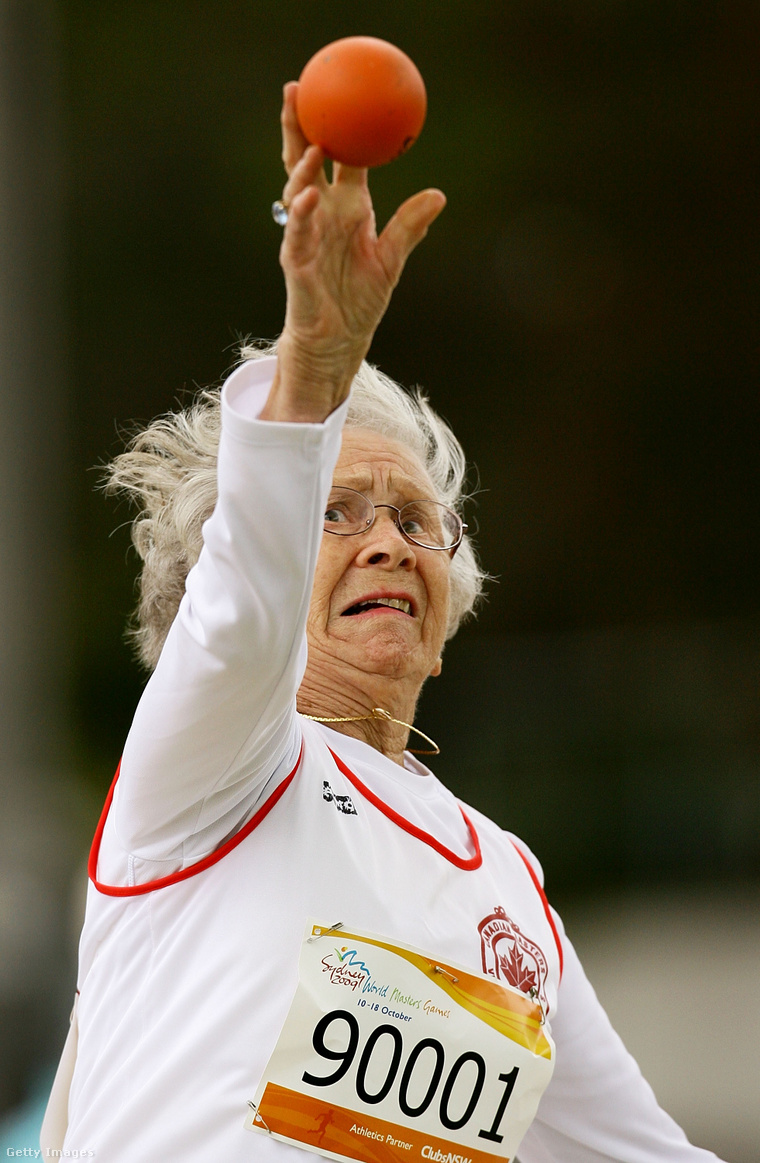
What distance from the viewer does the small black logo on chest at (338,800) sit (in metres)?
1.86

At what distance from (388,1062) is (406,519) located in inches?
38.4

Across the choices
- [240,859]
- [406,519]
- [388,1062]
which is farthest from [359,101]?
[388,1062]

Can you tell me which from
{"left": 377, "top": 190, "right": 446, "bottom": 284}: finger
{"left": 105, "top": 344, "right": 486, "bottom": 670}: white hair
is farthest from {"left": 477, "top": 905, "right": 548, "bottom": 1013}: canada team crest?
{"left": 377, "top": 190, "right": 446, "bottom": 284}: finger

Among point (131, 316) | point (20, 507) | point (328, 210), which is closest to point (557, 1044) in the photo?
point (328, 210)

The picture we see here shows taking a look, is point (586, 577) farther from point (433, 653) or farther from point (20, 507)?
point (433, 653)

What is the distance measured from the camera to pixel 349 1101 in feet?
5.64

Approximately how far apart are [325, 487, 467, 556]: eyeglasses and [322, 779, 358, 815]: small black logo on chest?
480 mm

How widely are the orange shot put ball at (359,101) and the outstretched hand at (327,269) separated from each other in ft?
0.07

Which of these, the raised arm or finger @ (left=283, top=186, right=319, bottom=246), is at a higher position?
finger @ (left=283, top=186, right=319, bottom=246)

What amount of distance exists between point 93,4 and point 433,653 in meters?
10.8

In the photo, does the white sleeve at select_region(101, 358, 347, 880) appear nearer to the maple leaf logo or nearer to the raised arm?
the raised arm

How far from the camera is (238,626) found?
139cm

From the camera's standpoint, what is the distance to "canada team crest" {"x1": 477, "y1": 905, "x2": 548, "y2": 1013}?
1948 mm

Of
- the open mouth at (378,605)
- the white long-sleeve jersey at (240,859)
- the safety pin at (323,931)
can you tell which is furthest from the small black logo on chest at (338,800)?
the open mouth at (378,605)
